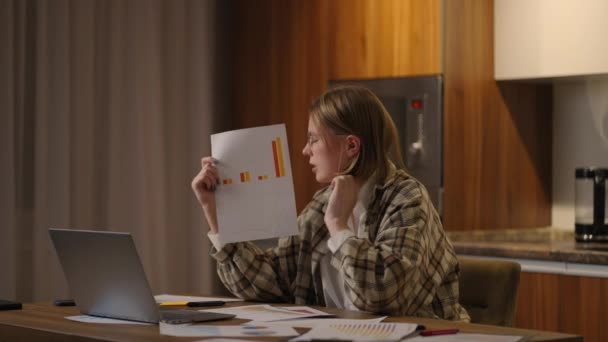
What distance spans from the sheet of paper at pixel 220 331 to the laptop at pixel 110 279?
0.20 feet

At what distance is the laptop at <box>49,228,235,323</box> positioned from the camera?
6.28 feet

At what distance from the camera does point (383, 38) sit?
3.73 metres

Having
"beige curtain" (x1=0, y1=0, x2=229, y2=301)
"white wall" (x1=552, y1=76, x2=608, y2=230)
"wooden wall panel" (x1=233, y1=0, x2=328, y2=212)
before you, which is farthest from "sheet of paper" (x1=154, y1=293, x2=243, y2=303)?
"white wall" (x1=552, y1=76, x2=608, y2=230)

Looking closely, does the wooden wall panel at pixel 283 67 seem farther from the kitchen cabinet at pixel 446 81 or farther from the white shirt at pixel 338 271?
the white shirt at pixel 338 271

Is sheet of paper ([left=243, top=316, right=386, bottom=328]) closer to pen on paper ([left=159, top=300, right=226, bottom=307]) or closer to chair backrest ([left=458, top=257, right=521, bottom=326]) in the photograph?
pen on paper ([left=159, top=300, right=226, bottom=307])

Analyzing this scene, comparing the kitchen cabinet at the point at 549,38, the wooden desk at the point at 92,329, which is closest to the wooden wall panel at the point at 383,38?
the kitchen cabinet at the point at 549,38

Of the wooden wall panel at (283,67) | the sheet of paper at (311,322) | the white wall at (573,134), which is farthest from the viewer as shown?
the wooden wall panel at (283,67)

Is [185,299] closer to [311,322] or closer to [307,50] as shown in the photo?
[311,322]

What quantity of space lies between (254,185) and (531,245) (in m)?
1.48

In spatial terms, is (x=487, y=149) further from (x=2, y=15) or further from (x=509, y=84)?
(x=2, y=15)

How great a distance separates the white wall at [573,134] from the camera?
3.77 metres

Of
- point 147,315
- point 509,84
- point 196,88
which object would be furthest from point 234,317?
point 196,88

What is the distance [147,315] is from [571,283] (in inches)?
65.6

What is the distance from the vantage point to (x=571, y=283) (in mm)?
3115
